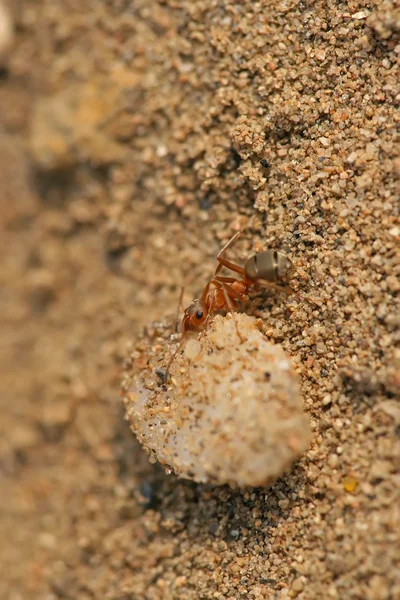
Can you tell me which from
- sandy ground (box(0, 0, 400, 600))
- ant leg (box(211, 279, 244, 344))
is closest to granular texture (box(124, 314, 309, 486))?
ant leg (box(211, 279, 244, 344))

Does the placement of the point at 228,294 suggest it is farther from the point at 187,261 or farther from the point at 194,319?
the point at 187,261

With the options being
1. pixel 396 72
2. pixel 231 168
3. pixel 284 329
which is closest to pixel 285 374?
pixel 284 329

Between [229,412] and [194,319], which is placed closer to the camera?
[229,412]

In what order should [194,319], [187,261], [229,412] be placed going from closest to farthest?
1. [229,412]
2. [194,319]
3. [187,261]

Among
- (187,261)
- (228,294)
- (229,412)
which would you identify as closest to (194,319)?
(228,294)

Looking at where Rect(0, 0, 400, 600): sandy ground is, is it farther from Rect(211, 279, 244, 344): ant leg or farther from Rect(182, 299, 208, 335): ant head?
Rect(182, 299, 208, 335): ant head

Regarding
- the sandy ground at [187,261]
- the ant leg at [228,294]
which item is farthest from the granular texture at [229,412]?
the sandy ground at [187,261]

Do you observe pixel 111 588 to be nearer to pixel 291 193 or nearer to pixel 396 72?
pixel 291 193
